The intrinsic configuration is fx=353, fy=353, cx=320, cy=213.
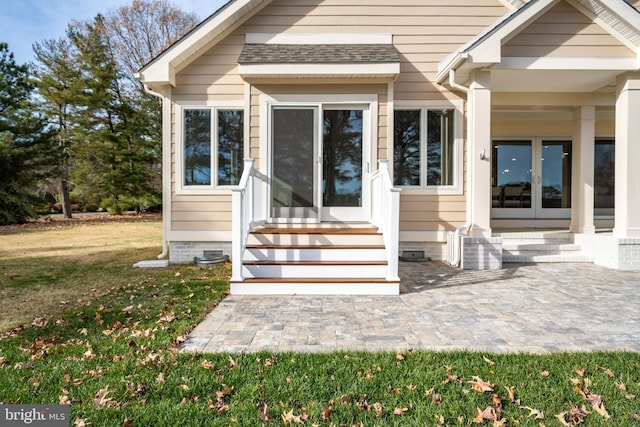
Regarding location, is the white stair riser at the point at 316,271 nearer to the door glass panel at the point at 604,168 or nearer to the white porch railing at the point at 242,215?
the white porch railing at the point at 242,215

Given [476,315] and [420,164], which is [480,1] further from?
[476,315]

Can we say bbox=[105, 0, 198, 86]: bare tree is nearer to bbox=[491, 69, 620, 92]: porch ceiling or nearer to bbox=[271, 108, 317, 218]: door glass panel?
bbox=[271, 108, 317, 218]: door glass panel

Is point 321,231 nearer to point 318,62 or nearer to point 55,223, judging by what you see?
point 318,62

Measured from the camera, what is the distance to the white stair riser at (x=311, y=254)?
5.27 meters

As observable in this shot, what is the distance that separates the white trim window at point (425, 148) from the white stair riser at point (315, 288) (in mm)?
3030

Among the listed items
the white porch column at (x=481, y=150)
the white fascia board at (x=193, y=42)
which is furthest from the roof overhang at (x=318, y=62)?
the white porch column at (x=481, y=150)

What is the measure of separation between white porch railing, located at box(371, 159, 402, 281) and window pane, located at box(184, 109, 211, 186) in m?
3.47

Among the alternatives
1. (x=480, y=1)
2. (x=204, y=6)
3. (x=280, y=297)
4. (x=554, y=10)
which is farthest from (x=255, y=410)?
(x=204, y=6)

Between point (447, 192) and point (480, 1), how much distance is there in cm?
389

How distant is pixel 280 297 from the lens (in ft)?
15.2

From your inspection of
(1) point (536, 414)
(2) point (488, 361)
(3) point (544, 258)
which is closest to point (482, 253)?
(3) point (544, 258)

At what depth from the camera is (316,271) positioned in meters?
5.07

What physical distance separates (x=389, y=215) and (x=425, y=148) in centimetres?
278

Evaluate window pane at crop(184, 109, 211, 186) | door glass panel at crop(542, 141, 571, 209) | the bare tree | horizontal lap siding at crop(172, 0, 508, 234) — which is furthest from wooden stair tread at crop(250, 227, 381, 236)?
the bare tree
